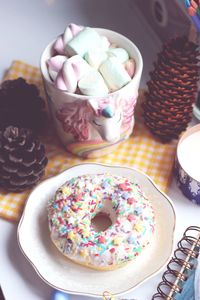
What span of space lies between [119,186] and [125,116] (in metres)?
0.10

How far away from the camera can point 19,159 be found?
2.27 ft

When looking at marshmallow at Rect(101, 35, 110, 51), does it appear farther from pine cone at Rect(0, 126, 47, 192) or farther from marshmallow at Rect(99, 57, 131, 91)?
pine cone at Rect(0, 126, 47, 192)

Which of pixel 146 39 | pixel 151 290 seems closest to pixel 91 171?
pixel 151 290

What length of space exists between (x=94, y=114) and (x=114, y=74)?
6 centimetres

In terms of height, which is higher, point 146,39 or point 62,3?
point 62,3

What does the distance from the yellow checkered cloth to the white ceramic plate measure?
0.03 meters

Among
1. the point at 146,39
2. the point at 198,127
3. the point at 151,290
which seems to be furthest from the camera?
the point at 146,39

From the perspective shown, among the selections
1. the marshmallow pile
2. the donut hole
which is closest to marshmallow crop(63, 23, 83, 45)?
the marshmallow pile

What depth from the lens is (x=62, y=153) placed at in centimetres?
78

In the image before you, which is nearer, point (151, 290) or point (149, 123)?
point (151, 290)

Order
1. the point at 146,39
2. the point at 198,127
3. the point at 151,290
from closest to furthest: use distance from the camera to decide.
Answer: the point at 151,290, the point at 198,127, the point at 146,39

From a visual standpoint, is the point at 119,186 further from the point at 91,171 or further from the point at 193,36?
the point at 193,36

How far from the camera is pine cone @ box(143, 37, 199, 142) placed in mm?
716

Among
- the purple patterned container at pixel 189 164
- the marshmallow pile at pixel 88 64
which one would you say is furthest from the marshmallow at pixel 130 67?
the purple patterned container at pixel 189 164
